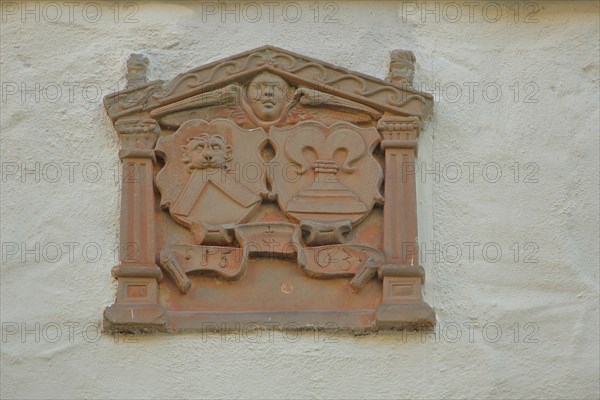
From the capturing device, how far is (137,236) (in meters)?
5.68

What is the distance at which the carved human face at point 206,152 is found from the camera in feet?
19.0

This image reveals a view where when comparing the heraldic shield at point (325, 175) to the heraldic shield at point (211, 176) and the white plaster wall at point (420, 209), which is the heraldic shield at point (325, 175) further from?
the white plaster wall at point (420, 209)

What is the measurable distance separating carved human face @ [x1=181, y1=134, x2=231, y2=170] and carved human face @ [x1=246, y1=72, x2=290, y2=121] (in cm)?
17

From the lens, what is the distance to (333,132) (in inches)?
231

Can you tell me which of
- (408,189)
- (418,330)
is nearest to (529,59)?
(408,189)

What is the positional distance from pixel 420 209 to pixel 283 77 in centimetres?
66

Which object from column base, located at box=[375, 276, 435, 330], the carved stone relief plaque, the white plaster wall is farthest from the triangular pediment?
column base, located at box=[375, 276, 435, 330]

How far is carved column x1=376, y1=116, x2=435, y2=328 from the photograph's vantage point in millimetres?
5543

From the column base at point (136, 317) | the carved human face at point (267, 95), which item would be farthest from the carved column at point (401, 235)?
the column base at point (136, 317)

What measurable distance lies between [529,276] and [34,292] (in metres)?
1.63

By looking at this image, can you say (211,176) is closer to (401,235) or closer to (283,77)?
(283,77)

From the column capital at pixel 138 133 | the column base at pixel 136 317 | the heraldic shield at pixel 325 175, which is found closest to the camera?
the column base at pixel 136 317

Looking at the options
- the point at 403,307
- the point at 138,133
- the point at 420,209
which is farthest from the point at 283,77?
the point at 403,307

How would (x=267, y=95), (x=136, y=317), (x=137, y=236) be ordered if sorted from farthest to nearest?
(x=267, y=95)
(x=137, y=236)
(x=136, y=317)
